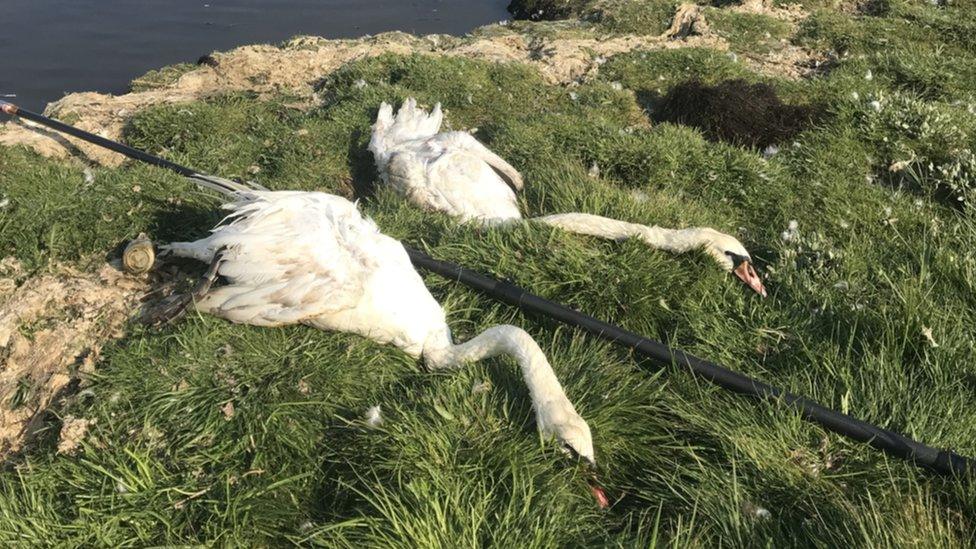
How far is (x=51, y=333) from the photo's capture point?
11.4 ft

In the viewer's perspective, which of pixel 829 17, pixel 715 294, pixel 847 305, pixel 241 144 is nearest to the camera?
pixel 847 305

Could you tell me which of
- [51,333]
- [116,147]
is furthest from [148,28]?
[51,333]

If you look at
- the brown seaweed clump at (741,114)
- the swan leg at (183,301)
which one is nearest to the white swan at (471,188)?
the swan leg at (183,301)

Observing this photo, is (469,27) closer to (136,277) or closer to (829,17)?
(829,17)

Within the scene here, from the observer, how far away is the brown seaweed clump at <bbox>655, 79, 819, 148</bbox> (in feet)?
19.6

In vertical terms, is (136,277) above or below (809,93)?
below

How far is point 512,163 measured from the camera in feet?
18.2

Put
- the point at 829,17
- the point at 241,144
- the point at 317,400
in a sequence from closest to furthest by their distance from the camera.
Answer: the point at 317,400 → the point at 241,144 → the point at 829,17

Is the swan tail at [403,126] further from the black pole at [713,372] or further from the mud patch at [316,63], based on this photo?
the black pole at [713,372]

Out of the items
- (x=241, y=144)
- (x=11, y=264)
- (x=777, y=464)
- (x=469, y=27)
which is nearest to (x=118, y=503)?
(x=11, y=264)

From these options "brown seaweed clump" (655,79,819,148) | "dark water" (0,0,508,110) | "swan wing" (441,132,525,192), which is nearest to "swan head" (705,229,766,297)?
"swan wing" (441,132,525,192)

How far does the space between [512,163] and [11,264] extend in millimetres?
3610

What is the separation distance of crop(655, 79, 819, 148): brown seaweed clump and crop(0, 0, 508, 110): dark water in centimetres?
831

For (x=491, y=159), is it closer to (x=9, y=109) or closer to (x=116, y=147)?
(x=116, y=147)
